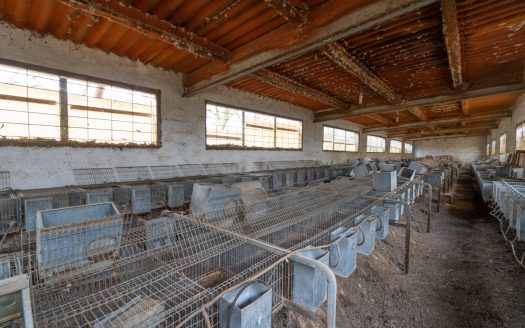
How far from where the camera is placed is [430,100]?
6.12 metres

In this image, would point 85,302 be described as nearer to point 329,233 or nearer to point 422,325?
point 329,233

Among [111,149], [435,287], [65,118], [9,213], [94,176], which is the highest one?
[65,118]

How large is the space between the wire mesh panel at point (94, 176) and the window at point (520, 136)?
10299 mm

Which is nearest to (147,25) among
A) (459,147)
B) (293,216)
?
(293,216)

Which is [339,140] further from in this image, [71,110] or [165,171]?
[71,110]

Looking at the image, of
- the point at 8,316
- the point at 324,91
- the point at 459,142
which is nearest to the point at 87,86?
the point at 8,316

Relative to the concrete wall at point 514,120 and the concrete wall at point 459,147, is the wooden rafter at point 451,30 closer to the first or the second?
the concrete wall at point 514,120

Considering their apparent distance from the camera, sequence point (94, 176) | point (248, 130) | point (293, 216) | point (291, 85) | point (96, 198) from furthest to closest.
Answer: point (248, 130) < point (291, 85) < point (94, 176) < point (96, 198) < point (293, 216)

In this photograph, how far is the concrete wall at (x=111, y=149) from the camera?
3348 mm

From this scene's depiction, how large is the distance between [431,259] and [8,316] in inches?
167

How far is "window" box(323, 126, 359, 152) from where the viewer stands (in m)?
10.4

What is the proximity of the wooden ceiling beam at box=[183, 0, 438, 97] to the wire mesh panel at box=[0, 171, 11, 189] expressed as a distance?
11.6 feet

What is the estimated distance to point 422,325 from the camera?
6.81 ft

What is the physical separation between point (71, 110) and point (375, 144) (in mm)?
16334
